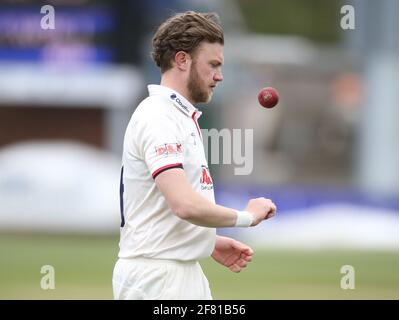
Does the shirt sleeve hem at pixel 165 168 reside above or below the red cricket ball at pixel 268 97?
below

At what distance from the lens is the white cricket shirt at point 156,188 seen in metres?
5.90

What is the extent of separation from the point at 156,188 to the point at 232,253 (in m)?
0.79

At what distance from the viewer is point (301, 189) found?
22625mm

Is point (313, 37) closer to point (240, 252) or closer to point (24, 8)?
point (24, 8)

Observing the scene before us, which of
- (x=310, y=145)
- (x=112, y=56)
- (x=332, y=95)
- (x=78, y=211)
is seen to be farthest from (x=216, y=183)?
(x=332, y=95)

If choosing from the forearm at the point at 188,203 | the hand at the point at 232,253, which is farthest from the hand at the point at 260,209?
the hand at the point at 232,253

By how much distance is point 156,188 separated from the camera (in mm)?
5926

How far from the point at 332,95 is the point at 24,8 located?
26635 mm

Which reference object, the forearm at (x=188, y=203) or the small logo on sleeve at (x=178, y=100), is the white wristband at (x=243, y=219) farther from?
the small logo on sleeve at (x=178, y=100)

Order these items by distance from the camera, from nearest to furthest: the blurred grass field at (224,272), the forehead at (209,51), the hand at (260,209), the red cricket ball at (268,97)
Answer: the hand at (260,209), the forehead at (209,51), the red cricket ball at (268,97), the blurred grass field at (224,272)

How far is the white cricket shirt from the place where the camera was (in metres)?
5.90

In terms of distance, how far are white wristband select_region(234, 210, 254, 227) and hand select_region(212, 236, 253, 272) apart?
55 centimetres

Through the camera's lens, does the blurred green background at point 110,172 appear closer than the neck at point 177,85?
No

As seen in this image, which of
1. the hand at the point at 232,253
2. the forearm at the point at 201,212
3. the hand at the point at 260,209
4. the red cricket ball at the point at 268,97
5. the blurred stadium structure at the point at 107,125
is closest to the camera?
the forearm at the point at 201,212
